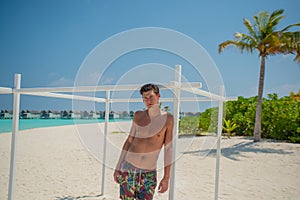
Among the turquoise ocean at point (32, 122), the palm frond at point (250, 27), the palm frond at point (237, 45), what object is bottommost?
the turquoise ocean at point (32, 122)

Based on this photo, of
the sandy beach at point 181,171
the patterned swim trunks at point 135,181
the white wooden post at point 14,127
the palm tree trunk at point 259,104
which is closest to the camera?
the patterned swim trunks at point 135,181

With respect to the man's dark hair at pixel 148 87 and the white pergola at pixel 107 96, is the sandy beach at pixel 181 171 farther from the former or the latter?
the man's dark hair at pixel 148 87

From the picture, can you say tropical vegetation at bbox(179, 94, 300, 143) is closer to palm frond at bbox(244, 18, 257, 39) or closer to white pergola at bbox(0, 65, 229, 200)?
palm frond at bbox(244, 18, 257, 39)

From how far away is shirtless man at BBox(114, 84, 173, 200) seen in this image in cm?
268

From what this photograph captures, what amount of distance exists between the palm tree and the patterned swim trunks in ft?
36.8

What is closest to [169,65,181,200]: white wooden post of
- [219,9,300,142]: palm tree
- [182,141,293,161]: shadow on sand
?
[182,141,293,161]: shadow on sand

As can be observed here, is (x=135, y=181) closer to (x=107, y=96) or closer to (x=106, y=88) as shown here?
(x=106, y=88)

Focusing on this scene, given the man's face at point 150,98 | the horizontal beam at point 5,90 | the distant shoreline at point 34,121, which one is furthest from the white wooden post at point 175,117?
the horizontal beam at point 5,90

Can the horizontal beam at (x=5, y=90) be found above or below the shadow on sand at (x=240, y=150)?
above

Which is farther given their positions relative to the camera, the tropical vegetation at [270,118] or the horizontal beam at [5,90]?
the tropical vegetation at [270,118]

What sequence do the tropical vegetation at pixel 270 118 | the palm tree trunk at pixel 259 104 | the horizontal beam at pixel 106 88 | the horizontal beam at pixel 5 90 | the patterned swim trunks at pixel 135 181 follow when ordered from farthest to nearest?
1. the tropical vegetation at pixel 270 118
2. the palm tree trunk at pixel 259 104
3. the horizontal beam at pixel 5 90
4. the patterned swim trunks at pixel 135 181
5. the horizontal beam at pixel 106 88

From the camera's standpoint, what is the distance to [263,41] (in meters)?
13.0

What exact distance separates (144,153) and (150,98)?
0.53 metres

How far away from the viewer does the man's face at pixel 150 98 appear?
2.57 metres
